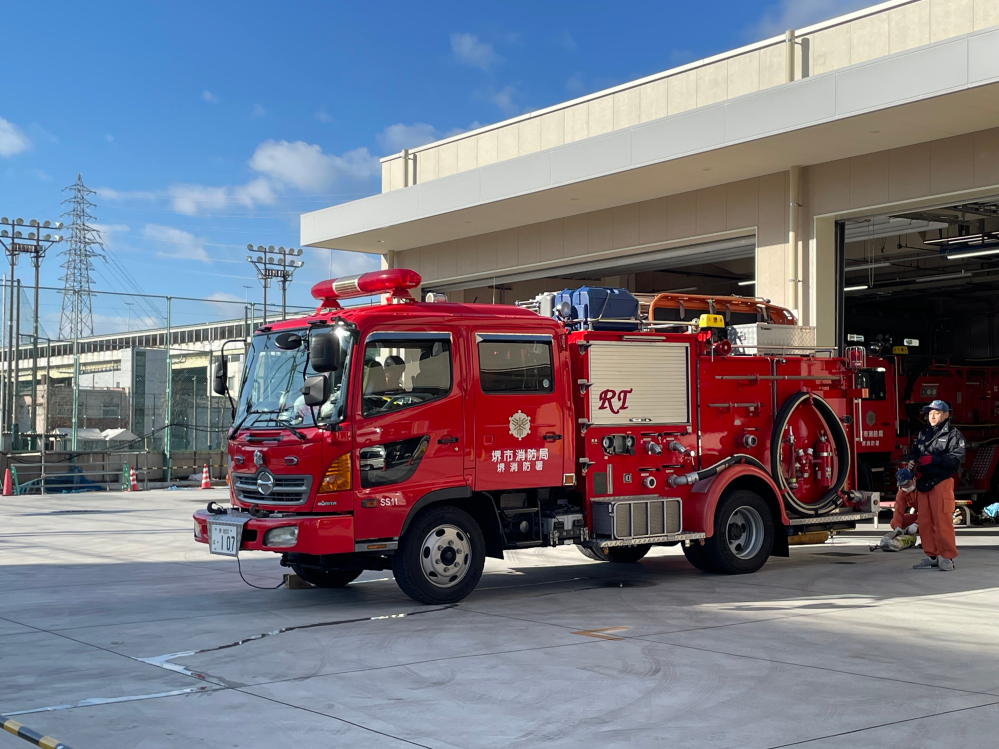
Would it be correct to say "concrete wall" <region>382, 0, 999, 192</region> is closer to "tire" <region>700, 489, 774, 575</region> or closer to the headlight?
"tire" <region>700, 489, 774, 575</region>

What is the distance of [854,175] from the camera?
17.0 m

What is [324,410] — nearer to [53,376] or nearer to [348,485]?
[348,485]

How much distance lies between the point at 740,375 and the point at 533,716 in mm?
6924

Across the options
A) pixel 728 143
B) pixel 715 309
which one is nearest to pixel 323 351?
pixel 715 309

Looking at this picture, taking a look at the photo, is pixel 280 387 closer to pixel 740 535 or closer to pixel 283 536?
pixel 283 536

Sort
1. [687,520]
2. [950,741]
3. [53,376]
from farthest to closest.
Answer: [53,376]
[687,520]
[950,741]

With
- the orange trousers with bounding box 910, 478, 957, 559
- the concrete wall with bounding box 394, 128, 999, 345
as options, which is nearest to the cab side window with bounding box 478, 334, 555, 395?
the orange trousers with bounding box 910, 478, 957, 559

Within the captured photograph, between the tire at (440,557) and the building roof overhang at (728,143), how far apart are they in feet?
28.1

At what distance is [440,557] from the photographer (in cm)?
1009

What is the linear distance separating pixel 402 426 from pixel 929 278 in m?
24.3

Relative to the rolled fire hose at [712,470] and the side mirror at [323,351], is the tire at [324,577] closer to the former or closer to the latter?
the side mirror at [323,351]

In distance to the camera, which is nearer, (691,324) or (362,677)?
(362,677)

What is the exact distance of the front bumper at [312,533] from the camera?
30.9ft

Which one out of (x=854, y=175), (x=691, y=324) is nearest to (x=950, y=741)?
(x=691, y=324)
